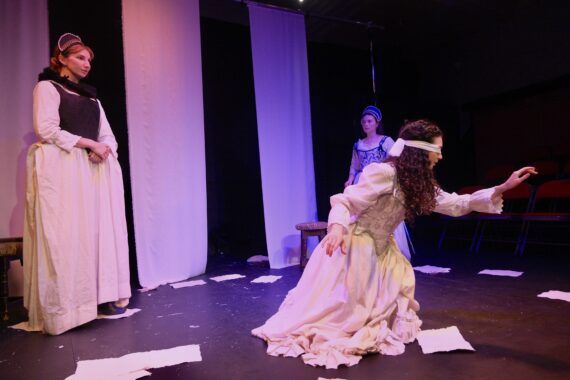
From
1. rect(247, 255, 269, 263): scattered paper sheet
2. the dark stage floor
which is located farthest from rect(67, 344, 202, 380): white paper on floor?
rect(247, 255, 269, 263): scattered paper sheet

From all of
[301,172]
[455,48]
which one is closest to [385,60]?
[455,48]

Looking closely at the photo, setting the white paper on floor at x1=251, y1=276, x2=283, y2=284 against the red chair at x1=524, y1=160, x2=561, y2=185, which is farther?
the red chair at x1=524, y1=160, x2=561, y2=185

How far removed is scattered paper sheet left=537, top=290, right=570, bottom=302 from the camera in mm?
2670

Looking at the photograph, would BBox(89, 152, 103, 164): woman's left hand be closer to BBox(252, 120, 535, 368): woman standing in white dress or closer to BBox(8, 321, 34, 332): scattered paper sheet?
BBox(8, 321, 34, 332): scattered paper sheet

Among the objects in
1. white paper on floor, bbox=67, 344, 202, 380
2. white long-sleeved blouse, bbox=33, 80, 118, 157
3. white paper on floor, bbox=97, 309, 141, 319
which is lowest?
white paper on floor, bbox=97, 309, 141, 319

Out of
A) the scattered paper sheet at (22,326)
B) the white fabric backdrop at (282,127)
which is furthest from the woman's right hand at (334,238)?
the white fabric backdrop at (282,127)

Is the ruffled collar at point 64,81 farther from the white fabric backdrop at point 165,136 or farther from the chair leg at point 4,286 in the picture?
the chair leg at point 4,286

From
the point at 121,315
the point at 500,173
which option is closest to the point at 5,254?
the point at 121,315

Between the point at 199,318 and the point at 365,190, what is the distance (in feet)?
4.74

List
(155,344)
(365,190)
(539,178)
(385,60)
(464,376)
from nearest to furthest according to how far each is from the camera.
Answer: (464,376) → (365,190) → (155,344) → (539,178) → (385,60)

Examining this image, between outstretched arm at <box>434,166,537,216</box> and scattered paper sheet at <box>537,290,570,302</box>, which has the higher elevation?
outstretched arm at <box>434,166,537,216</box>

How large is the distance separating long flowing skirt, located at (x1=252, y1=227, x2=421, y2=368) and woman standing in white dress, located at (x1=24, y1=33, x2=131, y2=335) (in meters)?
1.27

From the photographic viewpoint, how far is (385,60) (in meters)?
7.69

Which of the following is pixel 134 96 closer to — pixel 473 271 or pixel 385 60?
pixel 473 271
